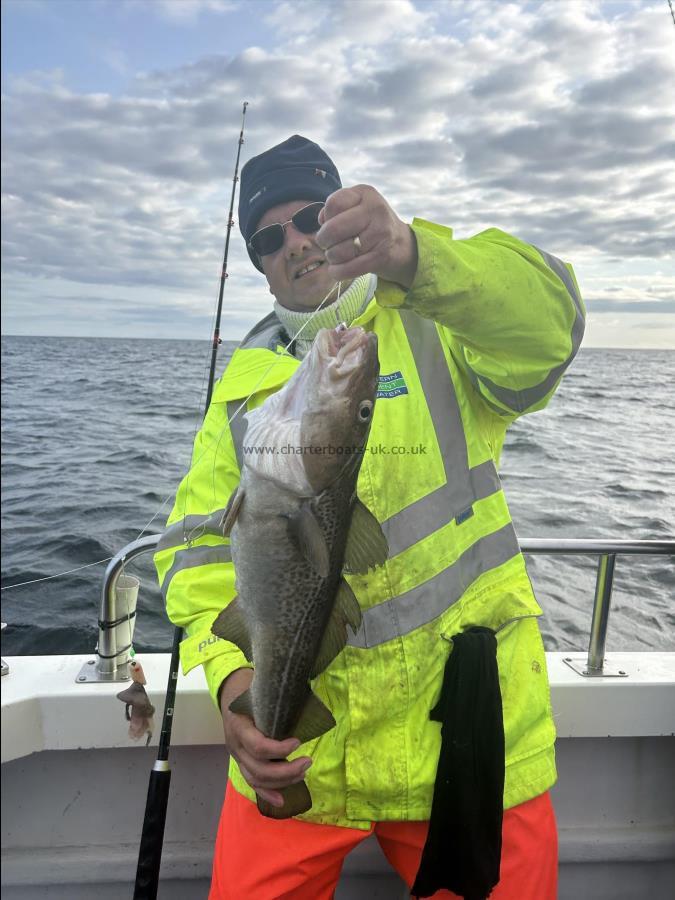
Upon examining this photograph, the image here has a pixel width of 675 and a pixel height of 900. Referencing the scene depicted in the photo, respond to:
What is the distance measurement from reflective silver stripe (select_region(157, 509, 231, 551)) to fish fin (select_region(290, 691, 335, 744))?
61cm

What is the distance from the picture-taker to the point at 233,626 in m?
1.79

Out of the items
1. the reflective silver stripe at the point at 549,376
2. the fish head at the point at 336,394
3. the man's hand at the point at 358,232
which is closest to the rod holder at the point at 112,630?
the fish head at the point at 336,394

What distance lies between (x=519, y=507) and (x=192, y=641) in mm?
9695

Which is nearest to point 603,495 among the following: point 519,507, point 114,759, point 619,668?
point 519,507

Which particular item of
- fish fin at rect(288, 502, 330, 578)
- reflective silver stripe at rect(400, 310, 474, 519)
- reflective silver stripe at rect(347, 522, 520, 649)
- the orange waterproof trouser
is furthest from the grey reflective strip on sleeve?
the orange waterproof trouser

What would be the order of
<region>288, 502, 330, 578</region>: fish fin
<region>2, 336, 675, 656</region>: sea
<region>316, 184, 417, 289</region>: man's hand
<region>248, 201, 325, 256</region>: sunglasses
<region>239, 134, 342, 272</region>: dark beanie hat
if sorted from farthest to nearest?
<region>2, 336, 675, 656</region>: sea < <region>239, 134, 342, 272</region>: dark beanie hat < <region>248, 201, 325, 256</region>: sunglasses < <region>288, 502, 330, 578</region>: fish fin < <region>316, 184, 417, 289</region>: man's hand

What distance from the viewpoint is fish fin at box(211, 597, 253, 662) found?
1774mm

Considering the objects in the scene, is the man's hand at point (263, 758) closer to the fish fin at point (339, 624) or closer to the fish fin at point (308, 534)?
the fish fin at point (339, 624)

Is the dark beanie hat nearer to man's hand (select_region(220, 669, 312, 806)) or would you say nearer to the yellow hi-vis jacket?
the yellow hi-vis jacket

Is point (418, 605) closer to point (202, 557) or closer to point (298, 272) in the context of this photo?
point (202, 557)

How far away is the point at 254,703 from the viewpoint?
1.82 m

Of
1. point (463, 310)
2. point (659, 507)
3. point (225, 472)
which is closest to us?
point (463, 310)

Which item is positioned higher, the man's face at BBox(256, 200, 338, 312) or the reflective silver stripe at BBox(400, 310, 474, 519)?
the man's face at BBox(256, 200, 338, 312)

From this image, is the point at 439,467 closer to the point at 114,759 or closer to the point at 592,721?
the point at 592,721
